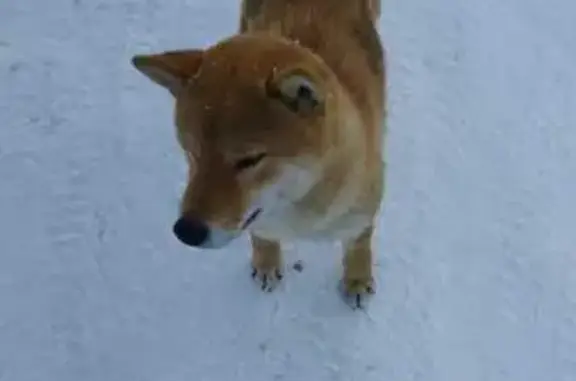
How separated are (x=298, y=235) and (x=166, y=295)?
56 centimetres

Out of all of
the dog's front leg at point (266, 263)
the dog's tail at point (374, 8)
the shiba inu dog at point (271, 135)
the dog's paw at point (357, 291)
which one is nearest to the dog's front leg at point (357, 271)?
the dog's paw at point (357, 291)

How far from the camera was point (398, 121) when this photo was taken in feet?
10.5

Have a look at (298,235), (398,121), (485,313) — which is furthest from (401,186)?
(298,235)

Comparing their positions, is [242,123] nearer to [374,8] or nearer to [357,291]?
[374,8]

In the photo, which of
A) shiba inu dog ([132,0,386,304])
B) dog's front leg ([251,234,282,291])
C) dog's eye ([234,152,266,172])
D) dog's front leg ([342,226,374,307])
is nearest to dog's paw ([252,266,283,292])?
dog's front leg ([251,234,282,291])

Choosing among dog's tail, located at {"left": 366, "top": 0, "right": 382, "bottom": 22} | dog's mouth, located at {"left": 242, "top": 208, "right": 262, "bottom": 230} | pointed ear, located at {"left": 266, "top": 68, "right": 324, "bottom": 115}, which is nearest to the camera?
pointed ear, located at {"left": 266, "top": 68, "right": 324, "bottom": 115}

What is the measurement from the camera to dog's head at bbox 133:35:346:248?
2.05m

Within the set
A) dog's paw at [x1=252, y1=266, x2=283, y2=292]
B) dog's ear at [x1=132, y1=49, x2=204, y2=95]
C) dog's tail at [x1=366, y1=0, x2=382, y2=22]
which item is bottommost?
dog's paw at [x1=252, y1=266, x2=283, y2=292]

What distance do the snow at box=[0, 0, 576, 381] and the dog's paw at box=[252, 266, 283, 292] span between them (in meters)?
0.02

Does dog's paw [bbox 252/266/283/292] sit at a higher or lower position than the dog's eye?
lower

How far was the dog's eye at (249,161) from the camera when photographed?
2078 mm

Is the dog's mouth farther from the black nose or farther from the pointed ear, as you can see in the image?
the pointed ear

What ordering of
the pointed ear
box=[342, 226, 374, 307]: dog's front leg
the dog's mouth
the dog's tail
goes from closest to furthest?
the pointed ear
the dog's mouth
the dog's tail
box=[342, 226, 374, 307]: dog's front leg

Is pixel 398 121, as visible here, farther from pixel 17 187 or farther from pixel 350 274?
pixel 17 187
